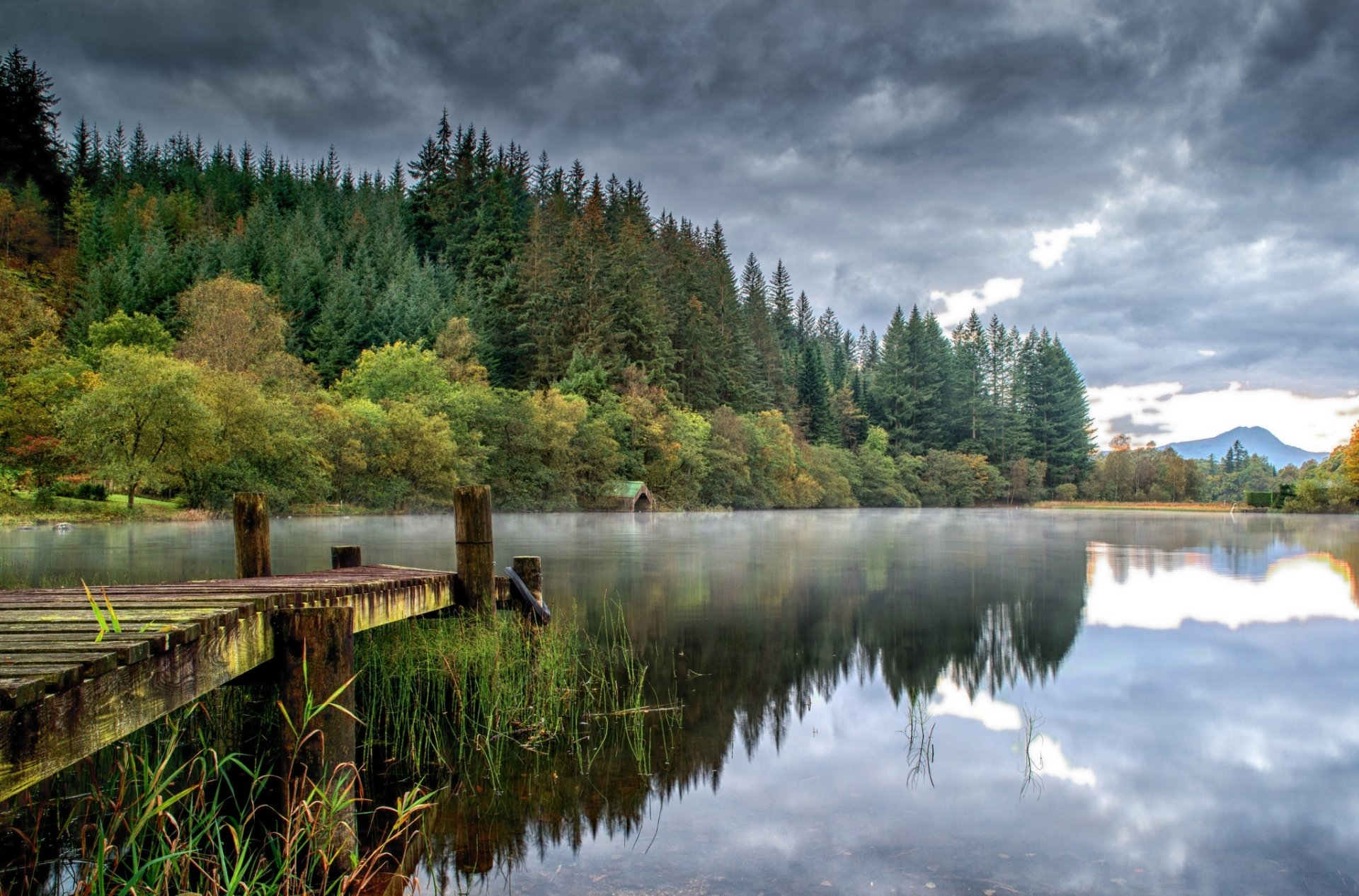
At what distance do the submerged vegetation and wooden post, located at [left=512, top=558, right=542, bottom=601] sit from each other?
1.73ft

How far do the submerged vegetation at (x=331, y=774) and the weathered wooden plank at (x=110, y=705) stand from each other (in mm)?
315

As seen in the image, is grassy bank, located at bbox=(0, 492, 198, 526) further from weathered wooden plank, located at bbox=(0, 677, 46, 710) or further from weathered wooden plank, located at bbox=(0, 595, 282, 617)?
weathered wooden plank, located at bbox=(0, 677, 46, 710)

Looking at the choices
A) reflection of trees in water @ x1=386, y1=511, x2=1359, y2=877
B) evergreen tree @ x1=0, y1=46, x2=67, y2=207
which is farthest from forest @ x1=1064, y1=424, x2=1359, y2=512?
evergreen tree @ x1=0, y1=46, x2=67, y2=207

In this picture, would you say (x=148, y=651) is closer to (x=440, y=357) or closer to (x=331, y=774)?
(x=331, y=774)

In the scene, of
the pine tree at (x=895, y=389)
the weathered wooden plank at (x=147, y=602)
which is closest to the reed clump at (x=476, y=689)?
the weathered wooden plank at (x=147, y=602)

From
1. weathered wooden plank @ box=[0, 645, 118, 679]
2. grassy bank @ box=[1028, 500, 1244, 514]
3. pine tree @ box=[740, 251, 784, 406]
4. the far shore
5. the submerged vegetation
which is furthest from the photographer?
pine tree @ box=[740, 251, 784, 406]

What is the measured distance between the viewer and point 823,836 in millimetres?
5922

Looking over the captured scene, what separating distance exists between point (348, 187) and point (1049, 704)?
12617cm

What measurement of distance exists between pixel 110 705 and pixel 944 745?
706 centimetres

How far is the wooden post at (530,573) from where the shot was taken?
11312 mm

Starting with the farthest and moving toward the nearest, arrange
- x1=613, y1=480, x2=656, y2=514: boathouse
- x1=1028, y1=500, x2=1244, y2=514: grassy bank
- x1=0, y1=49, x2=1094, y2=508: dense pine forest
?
1. x1=1028, y1=500, x2=1244, y2=514: grassy bank
2. x1=613, y1=480, x2=656, y2=514: boathouse
3. x1=0, y1=49, x2=1094, y2=508: dense pine forest

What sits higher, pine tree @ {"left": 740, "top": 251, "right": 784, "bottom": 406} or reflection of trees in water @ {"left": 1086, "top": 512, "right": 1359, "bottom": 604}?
pine tree @ {"left": 740, "top": 251, "right": 784, "bottom": 406}

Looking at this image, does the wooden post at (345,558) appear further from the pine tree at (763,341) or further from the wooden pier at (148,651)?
the pine tree at (763,341)

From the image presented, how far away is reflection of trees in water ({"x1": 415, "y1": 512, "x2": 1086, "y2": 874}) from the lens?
20.0ft
